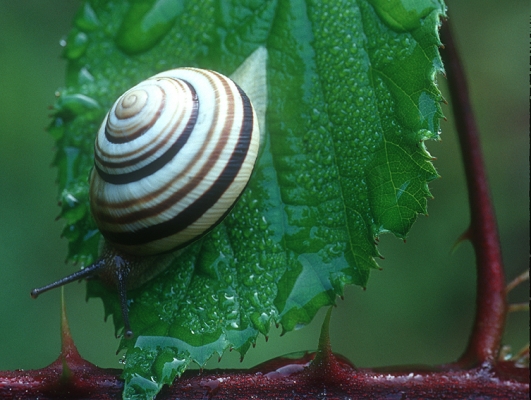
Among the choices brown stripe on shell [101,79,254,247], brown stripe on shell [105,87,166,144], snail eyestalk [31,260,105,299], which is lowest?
snail eyestalk [31,260,105,299]

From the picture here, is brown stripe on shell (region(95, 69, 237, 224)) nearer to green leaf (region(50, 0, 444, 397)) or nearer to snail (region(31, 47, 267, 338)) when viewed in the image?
snail (region(31, 47, 267, 338))

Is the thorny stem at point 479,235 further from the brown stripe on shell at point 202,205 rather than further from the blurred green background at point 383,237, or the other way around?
the blurred green background at point 383,237

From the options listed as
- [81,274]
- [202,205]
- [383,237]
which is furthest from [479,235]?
[383,237]

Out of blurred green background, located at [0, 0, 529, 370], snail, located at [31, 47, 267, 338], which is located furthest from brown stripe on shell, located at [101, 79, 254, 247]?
blurred green background, located at [0, 0, 529, 370]

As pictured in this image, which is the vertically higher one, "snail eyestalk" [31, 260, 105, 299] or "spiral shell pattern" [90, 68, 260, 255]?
"spiral shell pattern" [90, 68, 260, 255]

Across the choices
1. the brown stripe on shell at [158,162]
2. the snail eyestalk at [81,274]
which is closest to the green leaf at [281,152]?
the snail eyestalk at [81,274]

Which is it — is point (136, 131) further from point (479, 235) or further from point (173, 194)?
point (479, 235)
